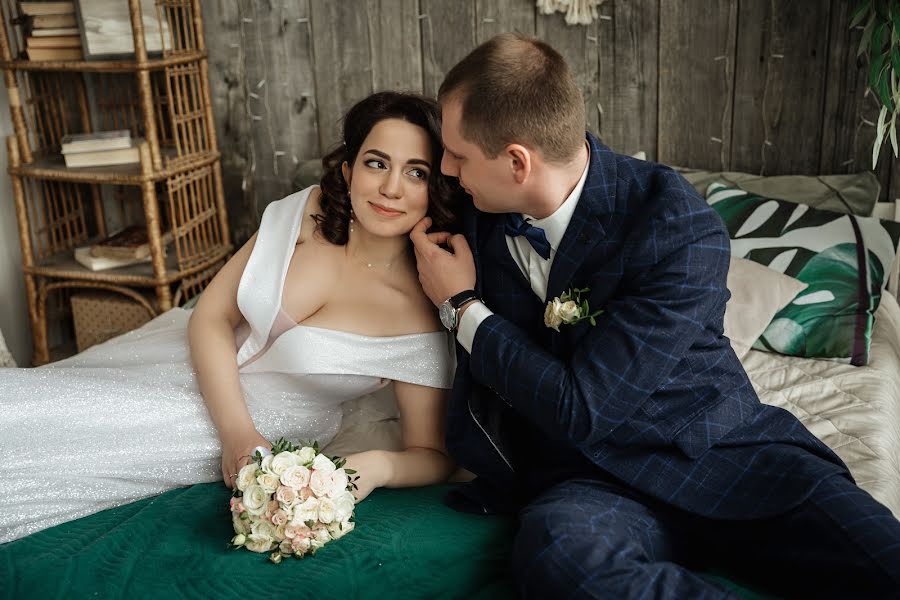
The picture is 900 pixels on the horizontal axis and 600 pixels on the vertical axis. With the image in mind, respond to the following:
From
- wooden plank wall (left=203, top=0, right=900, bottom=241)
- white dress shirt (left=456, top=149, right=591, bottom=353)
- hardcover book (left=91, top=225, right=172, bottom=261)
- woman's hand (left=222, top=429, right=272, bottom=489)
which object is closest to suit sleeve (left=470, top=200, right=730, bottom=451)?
white dress shirt (left=456, top=149, right=591, bottom=353)

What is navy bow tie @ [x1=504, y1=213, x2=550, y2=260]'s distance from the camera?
1.65 m

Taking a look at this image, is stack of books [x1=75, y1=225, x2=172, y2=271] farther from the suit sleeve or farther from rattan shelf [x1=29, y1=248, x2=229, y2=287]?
the suit sleeve

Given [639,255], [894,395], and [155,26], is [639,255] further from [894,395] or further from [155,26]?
[155,26]

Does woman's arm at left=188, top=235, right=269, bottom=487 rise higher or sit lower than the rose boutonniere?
lower

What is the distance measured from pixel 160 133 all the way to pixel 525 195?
7.52 ft

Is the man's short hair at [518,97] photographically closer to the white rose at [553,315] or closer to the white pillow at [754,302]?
the white rose at [553,315]

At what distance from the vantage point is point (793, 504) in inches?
56.7

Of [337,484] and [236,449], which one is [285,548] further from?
[236,449]

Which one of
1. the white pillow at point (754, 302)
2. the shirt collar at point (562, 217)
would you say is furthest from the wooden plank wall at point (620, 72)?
the shirt collar at point (562, 217)

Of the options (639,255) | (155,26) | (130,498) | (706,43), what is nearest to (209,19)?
(155,26)

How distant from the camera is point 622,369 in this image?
1.51 meters

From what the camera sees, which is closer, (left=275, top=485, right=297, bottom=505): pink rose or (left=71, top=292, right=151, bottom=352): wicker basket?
(left=275, top=485, right=297, bottom=505): pink rose

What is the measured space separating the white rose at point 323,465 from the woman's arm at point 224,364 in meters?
0.28

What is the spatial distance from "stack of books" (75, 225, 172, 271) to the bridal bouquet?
1860 mm
